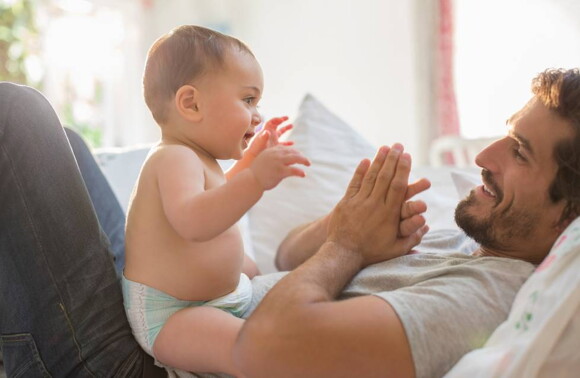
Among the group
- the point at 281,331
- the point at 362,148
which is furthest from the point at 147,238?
the point at 362,148

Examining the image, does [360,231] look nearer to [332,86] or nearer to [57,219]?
[57,219]

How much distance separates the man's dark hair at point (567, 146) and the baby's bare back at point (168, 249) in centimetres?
59

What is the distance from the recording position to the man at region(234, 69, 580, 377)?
0.82m

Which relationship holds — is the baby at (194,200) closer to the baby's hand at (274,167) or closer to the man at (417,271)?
the baby's hand at (274,167)

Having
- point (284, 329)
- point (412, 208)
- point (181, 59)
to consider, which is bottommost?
point (284, 329)

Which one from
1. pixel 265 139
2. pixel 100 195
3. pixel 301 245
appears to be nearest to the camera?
pixel 265 139

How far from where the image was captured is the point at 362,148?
73.1 inches

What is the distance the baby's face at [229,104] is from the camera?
41.3 inches

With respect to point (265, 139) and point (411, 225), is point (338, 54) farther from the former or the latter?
point (411, 225)

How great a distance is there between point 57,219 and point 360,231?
22.1 inches

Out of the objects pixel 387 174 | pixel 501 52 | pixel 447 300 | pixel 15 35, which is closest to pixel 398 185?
pixel 387 174

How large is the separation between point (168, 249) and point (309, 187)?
78 cm

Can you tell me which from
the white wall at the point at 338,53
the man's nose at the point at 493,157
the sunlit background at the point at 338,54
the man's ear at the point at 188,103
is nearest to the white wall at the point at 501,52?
the sunlit background at the point at 338,54

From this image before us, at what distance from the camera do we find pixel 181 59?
104 cm
